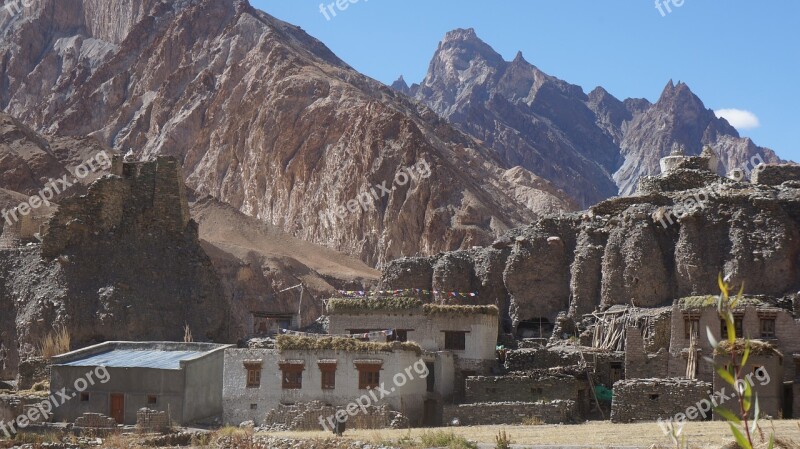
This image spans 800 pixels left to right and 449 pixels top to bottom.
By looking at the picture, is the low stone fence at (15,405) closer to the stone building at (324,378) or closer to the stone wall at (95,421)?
the stone wall at (95,421)

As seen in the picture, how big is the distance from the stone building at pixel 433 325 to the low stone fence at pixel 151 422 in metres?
7.85

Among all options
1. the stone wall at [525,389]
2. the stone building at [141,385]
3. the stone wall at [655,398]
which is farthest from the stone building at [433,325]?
the stone wall at [655,398]

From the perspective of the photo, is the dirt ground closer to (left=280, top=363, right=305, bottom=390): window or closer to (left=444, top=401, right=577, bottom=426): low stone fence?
(left=444, top=401, right=577, bottom=426): low stone fence

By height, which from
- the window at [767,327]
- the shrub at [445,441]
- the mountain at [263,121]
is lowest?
the shrub at [445,441]

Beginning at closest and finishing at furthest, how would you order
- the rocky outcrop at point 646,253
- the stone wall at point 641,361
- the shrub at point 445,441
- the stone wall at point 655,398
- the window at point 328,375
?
the shrub at point 445,441
the stone wall at point 655,398
the window at point 328,375
the stone wall at point 641,361
the rocky outcrop at point 646,253

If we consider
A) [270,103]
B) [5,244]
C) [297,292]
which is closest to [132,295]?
[5,244]

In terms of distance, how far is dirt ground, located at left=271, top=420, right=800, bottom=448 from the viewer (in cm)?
2685

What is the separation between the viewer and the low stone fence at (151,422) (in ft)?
116

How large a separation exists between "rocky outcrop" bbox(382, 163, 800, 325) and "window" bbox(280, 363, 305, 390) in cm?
1360

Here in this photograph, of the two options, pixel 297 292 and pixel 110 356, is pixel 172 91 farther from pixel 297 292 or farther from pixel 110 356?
pixel 110 356

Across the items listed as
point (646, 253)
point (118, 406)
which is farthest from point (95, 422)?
point (646, 253)

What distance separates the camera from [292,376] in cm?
3781

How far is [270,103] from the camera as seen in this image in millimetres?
117938

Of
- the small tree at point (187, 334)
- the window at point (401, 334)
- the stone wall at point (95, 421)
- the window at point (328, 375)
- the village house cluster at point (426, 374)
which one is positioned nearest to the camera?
the village house cluster at point (426, 374)
